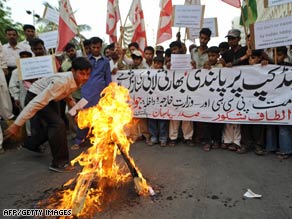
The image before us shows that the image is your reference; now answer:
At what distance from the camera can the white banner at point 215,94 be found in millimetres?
4773

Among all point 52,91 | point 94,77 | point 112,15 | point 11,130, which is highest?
point 112,15

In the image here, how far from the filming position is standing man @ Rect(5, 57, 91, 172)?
3.89 meters

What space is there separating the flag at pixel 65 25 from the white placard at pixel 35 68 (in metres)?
0.74

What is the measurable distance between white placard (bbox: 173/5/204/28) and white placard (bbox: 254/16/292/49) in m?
1.49

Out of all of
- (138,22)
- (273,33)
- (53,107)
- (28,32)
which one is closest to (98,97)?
(53,107)

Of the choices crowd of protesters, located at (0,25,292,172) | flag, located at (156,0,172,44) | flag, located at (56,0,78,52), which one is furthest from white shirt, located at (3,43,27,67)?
flag, located at (156,0,172,44)

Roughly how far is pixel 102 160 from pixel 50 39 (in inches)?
148

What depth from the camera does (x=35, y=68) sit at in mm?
5043

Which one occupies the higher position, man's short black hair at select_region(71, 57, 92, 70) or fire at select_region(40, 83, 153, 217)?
man's short black hair at select_region(71, 57, 92, 70)

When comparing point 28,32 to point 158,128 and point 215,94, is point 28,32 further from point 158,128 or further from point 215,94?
point 215,94

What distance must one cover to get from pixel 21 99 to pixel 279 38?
517 centimetres

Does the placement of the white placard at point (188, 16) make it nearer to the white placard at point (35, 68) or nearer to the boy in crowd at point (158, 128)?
the boy in crowd at point (158, 128)

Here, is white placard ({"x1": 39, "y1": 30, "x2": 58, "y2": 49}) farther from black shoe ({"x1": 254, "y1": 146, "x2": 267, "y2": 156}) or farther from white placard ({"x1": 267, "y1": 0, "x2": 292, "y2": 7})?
black shoe ({"x1": 254, "y1": 146, "x2": 267, "y2": 156})

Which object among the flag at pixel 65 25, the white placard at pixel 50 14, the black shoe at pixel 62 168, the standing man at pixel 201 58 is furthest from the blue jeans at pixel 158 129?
the white placard at pixel 50 14
